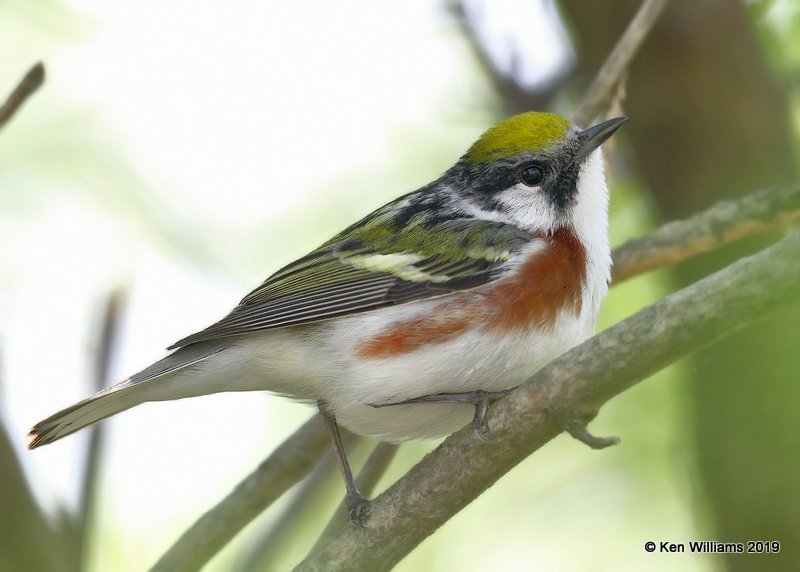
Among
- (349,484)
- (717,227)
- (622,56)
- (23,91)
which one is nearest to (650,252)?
(717,227)

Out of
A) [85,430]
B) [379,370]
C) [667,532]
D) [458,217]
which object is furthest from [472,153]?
[667,532]

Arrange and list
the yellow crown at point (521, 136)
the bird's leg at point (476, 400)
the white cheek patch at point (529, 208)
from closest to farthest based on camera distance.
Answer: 1. the bird's leg at point (476, 400)
2. the white cheek patch at point (529, 208)
3. the yellow crown at point (521, 136)

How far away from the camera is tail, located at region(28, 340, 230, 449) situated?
379 centimetres

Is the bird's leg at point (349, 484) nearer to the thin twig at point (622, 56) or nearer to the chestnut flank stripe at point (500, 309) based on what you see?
the chestnut flank stripe at point (500, 309)

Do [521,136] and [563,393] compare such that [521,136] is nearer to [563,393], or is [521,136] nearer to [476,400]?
[476,400]

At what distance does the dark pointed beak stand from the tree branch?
184cm

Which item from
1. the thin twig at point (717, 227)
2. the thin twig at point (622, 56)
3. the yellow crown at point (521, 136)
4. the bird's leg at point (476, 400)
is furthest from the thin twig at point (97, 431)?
the thin twig at point (622, 56)

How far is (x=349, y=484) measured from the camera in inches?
156

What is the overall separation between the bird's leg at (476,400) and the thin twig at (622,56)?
1924mm

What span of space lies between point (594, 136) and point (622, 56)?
526mm

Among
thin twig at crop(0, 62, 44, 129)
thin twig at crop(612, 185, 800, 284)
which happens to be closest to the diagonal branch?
thin twig at crop(612, 185, 800, 284)

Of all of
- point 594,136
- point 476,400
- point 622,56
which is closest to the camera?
point 476,400

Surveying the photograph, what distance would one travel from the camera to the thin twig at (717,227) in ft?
14.4

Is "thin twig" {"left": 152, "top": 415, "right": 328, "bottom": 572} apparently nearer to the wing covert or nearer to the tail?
the tail
